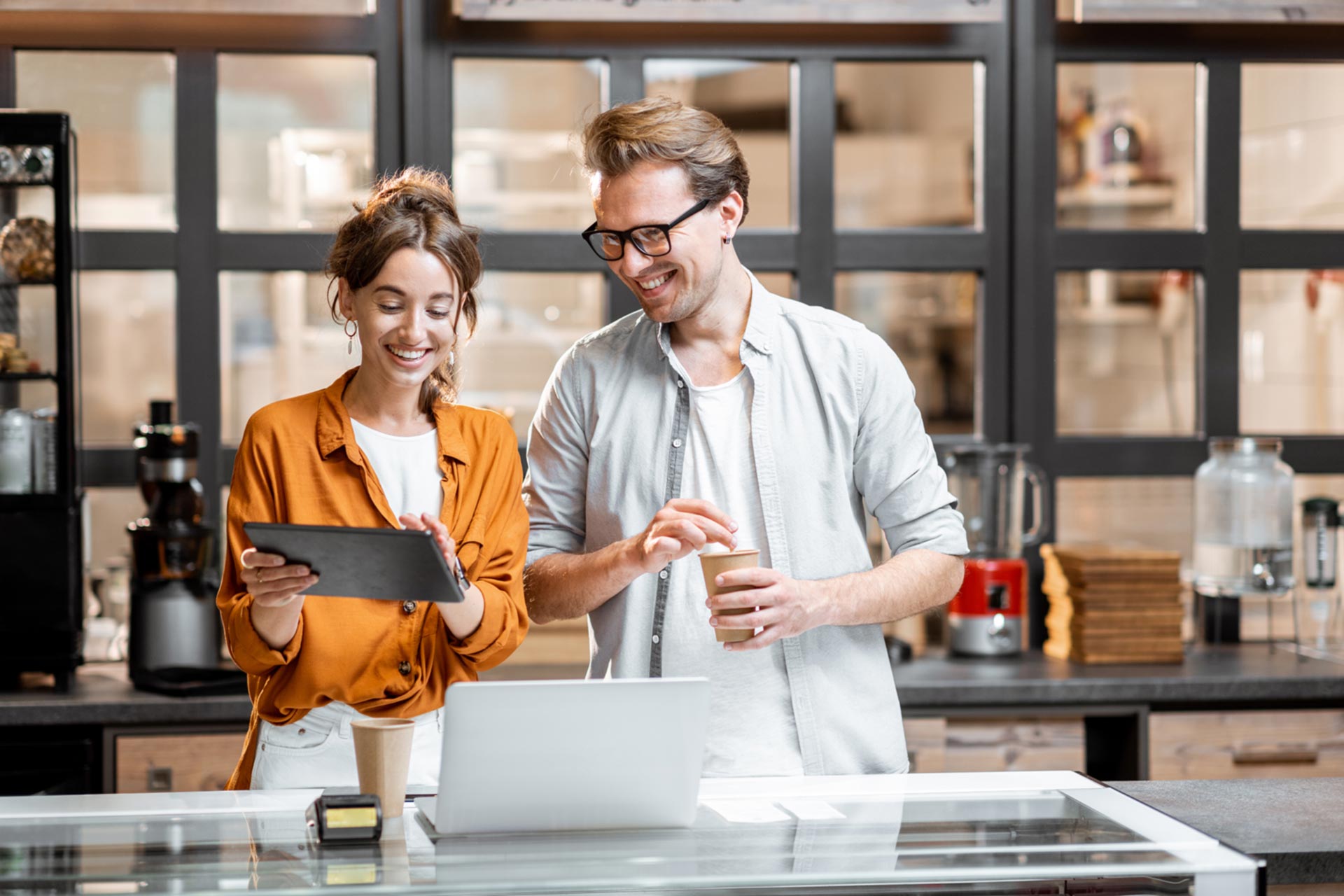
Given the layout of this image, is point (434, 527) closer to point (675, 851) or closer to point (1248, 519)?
point (675, 851)

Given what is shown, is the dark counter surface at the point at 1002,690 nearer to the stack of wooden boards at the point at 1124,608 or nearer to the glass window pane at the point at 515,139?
the stack of wooden boards at the point at 1124,608

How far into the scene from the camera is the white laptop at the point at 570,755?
127cm

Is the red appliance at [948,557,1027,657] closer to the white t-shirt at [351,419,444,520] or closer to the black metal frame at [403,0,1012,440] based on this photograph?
the black metal frame at [403,0,1012,440]

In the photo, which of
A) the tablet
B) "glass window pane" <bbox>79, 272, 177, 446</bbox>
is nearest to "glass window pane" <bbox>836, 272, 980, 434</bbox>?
"glass window pane" <bbox>79, 272, 177, 446</bbox>

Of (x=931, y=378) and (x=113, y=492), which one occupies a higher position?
(x=931, y=378)

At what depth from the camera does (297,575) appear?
1.39 m

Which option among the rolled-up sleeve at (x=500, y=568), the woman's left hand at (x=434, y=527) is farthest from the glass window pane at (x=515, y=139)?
the woman's left hand at (x=434, y=527)

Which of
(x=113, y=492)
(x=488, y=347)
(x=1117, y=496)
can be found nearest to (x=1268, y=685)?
(x=1117, y=496)

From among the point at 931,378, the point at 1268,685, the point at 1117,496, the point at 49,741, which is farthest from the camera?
the point at 931,378

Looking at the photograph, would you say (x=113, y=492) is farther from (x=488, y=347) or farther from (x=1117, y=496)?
(x=1117, y=496)

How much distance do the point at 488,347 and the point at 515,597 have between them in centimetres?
205

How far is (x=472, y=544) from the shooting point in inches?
65.8

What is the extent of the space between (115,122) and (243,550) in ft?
6.68

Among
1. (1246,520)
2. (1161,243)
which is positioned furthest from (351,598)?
(1161,243)
